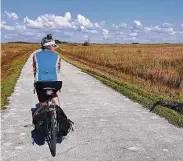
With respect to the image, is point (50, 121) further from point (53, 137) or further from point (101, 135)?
point (101, 135)

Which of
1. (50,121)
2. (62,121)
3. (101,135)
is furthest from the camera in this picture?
(101,135)

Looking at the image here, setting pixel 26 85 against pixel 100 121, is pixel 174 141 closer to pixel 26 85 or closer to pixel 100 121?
pixel 100 121

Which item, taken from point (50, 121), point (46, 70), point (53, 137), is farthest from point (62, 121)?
point (46, 70)

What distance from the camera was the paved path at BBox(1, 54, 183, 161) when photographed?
6485 mm

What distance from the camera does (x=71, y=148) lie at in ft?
22.8

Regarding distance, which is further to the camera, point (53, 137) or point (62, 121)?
point (62, 121)

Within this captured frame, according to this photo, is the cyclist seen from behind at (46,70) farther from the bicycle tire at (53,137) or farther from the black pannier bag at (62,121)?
the bicycle tire at (53,137)

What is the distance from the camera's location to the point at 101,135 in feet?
Answer: 25.7

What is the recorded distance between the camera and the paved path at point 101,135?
21.3ft

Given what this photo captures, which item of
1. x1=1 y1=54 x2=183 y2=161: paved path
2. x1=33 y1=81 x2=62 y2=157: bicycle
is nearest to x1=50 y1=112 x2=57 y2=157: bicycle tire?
x1=33 y1=81 x2=62 y2=157: bicycle

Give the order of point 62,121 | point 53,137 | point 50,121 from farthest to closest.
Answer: point 62,121
point 50,121
point 53,137

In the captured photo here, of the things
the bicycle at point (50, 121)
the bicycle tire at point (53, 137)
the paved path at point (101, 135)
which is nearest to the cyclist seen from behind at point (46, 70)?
the bicycle at point (50, 121)

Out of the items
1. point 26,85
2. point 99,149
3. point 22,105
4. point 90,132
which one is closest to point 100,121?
point 90,132

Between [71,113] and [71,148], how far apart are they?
3.35 metres
